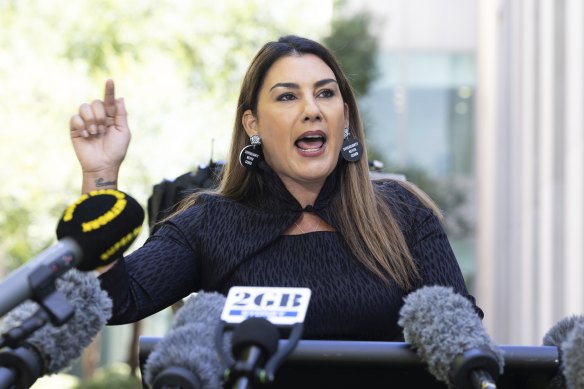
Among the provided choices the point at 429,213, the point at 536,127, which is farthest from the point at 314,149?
the point at 536,127

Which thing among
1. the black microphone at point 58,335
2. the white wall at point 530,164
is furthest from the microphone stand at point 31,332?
the white wall at point 530,164

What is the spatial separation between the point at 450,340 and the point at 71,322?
830 millimetres

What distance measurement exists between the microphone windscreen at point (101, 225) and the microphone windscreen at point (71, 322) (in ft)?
0.67

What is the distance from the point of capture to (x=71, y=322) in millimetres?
2619

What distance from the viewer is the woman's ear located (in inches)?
168

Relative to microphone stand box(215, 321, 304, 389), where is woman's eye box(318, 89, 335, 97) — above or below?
above

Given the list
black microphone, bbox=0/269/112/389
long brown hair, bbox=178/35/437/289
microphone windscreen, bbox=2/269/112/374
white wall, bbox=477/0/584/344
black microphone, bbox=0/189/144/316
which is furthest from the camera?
white wall, bbox=477/0/584/344

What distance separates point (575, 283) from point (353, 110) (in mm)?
Result: 9267

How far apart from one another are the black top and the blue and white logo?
0.89 m

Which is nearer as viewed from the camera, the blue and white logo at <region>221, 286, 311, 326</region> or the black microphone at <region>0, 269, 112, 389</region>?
the black microphone at <region>0, 269, 112, 389</region>

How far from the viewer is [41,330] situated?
8.21 ft

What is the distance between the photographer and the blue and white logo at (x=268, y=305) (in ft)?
8.44

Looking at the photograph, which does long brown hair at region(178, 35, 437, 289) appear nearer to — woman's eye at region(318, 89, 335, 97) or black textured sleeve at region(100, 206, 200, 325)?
woman's eye at region(318, 89, 335, 97)

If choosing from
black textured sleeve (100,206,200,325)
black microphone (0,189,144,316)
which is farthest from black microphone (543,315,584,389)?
black textured sleeve (100,206,200,325)
